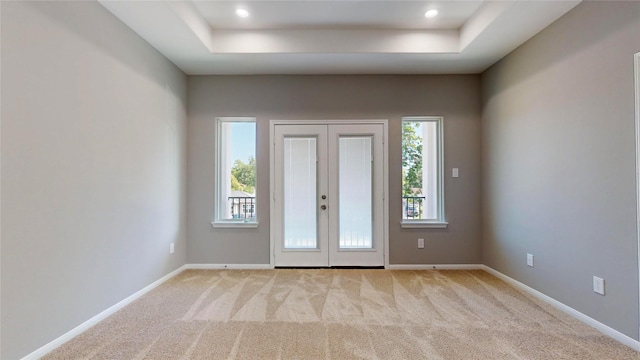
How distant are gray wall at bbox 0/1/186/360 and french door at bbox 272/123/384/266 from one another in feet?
4.95

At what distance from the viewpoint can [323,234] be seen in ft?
13.3

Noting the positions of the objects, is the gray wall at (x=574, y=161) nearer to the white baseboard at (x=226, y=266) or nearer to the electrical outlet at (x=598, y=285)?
the electrical outlet at (x=598, y=285)

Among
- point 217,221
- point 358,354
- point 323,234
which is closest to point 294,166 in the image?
point 323,234

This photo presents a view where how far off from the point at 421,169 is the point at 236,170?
8.59 ft

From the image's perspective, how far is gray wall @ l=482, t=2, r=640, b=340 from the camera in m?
2.16

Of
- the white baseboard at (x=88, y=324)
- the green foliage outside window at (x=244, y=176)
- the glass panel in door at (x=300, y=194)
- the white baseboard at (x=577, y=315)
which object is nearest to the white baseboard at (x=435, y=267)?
the white baseboard at (x=577, y=315)

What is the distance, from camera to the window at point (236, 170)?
4148mm

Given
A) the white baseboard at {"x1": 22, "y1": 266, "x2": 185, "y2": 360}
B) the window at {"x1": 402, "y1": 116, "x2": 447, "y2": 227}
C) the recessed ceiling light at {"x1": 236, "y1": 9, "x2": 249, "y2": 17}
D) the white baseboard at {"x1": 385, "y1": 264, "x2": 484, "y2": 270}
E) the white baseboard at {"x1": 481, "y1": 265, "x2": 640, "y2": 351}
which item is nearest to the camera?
the white baseboard at {"x1": 22, "y1": 266, "x2": 185, "y2": 360}

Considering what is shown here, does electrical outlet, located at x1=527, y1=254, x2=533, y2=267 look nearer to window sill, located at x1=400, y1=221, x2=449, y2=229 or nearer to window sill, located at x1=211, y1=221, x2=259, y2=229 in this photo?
window sill, located at x1=400, y1=221, x2=449, y2=229

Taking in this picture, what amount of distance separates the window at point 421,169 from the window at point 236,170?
2.13 metres

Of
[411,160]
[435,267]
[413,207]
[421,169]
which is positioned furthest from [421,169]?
[435,267]

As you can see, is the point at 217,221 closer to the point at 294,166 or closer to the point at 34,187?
the point at 294,166

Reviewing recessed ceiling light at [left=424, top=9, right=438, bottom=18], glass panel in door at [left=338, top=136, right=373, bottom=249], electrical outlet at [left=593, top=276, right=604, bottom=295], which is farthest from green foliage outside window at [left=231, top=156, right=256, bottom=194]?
electrical outlet at [left=593, top=276, right=604, bottom=295]

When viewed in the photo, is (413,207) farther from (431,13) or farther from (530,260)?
(431,13)
